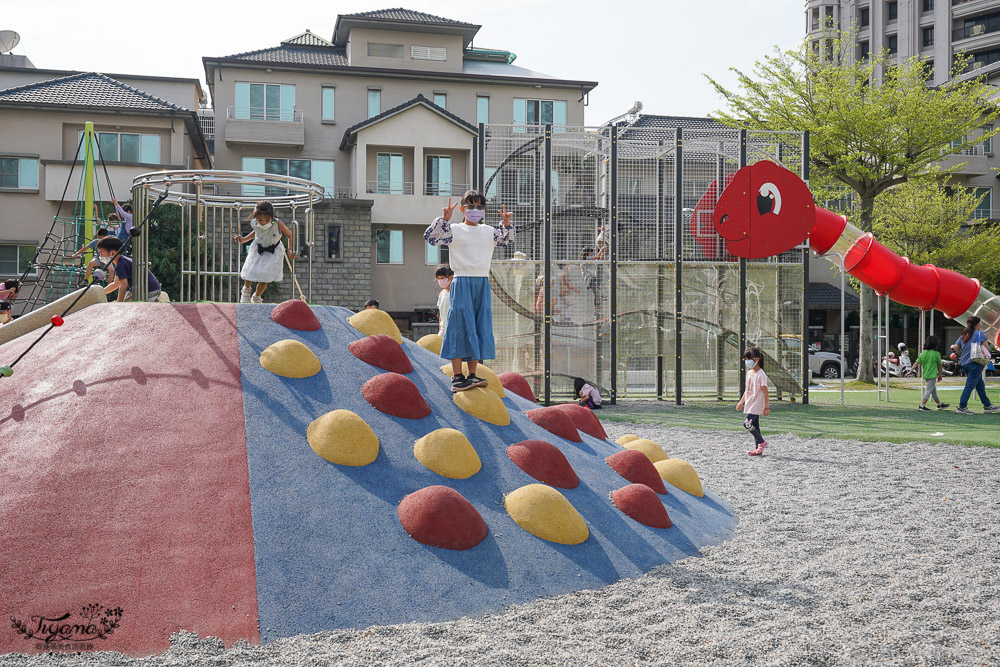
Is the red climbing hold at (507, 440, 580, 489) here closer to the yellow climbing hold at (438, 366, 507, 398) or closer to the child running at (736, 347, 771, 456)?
the yellow climbing hold at (438, 366, 507, 398)

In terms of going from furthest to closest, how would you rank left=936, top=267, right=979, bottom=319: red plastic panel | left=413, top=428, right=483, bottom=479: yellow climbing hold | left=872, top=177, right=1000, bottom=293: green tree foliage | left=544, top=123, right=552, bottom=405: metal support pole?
left=872, top=177, right=1000, bottom=293: green tree foliage → left=936, top=267, right=979, bottom=319: red plastic panel → left=544, top=123, right=552, bottom=405: metal support pole → left=413, top=428, right=483, bottom=479: yellow climbing hold

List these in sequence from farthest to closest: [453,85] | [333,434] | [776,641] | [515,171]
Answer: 1. [453,85]
2. [515,171]
3. [333,434]
4. [776,641]

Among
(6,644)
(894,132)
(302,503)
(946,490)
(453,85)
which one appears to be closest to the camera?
(6,644)

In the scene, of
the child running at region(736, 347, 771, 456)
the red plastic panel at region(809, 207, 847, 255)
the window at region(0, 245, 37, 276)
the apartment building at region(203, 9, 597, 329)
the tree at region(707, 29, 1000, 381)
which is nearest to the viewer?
the child running at region(736, 347, 771, 456)

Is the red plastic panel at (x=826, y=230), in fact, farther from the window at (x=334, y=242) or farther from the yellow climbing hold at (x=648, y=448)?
the window at (x=334, y=242)

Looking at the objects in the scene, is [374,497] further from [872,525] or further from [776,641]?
[872,525]

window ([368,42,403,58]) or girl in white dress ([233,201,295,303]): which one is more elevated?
window ([368,42,403,58])

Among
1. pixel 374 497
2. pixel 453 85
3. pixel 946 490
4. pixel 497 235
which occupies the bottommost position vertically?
pixel 946 490

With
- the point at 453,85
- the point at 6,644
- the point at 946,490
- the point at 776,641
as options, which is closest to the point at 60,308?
the point at 6,644

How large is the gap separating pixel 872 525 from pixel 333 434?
510 cm

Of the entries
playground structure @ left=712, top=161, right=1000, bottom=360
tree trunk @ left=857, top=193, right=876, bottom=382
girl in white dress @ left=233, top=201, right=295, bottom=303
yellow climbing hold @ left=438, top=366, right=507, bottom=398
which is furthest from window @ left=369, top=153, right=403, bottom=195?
yellow climbing hold @ left=438, top=366, right=507, bottom=398

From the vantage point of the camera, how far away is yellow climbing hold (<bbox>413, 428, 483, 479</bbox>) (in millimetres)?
5523

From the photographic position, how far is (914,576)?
5.54 metres

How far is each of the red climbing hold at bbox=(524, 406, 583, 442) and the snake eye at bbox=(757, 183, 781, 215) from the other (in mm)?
11149
